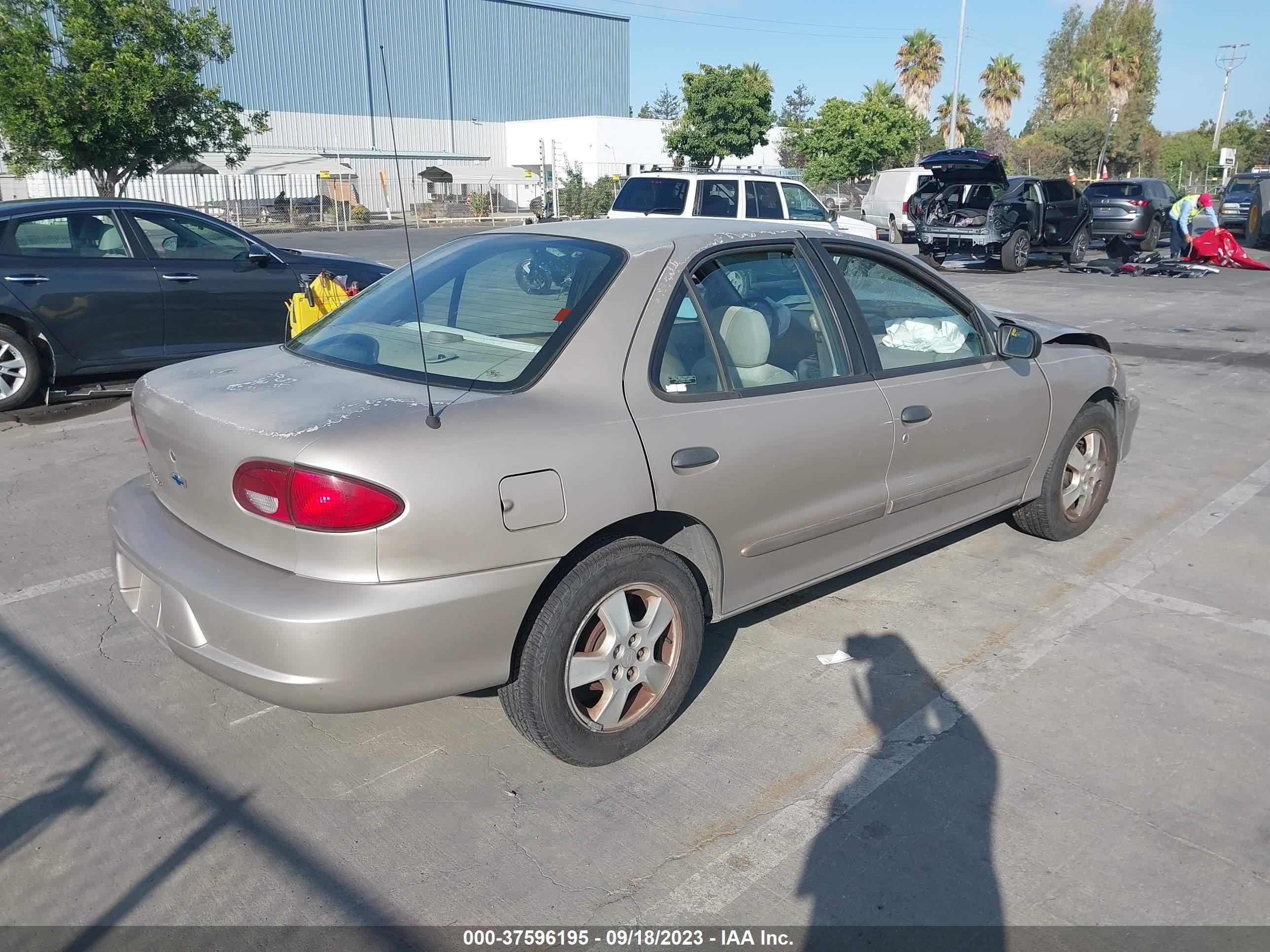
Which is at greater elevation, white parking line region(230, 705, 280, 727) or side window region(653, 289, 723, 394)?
side window region(653, 289, 723, 394)

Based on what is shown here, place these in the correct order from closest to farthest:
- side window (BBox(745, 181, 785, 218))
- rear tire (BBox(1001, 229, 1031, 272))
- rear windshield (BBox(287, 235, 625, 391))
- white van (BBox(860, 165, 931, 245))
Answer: rear windshield (BBox(287, 235, 625, 391)) → side window (BBox(745, 181, 785, 218)) → rear tire (BBox(1001, 229, 1031, 272)) → white van (BBox(860, 165, 931, 245))

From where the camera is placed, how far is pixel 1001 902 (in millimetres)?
2660

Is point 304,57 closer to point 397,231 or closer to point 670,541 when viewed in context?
point 397,231

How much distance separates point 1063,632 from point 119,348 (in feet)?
23.0

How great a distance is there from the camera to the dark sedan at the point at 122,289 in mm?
7582

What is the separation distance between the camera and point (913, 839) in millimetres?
2900

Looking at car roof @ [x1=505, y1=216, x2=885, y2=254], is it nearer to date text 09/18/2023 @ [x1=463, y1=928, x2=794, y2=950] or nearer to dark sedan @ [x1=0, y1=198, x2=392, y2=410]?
date text 09/18/2023 @ [x1=463, y1=928, x2=794, y2=950]

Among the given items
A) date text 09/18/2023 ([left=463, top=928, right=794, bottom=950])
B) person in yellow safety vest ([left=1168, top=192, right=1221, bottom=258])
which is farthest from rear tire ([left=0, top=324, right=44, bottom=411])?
person in yellow safety vest ([left=1168, top=192, right=1221, bottom=258])

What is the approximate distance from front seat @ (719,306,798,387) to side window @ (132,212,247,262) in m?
6.17

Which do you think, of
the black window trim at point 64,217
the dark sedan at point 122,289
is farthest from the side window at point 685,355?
the black window trim at point 64,217

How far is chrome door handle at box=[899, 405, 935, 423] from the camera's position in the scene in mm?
3920

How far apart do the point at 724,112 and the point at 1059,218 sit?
90.6 ft

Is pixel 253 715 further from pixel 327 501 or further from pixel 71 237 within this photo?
pixel 71 237

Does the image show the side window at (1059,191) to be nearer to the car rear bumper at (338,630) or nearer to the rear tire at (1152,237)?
the rear tire at (1152,237)
